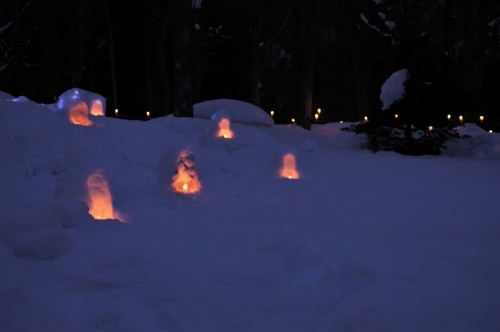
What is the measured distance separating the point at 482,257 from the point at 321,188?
351 cm

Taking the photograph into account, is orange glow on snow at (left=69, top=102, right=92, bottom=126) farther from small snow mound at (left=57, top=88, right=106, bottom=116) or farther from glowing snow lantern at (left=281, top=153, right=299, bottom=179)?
glowing snow lantern at (left=281, top=153, right=299, bottom=179)

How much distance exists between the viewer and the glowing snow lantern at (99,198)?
5.04 metres

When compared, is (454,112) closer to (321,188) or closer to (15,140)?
(321,188)

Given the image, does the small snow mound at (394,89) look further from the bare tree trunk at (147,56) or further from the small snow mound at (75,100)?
the bare tree trunk at (147,56)

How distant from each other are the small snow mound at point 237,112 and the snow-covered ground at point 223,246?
191 inches

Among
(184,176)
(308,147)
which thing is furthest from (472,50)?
(184,176)

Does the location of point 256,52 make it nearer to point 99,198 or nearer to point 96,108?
point 96,108

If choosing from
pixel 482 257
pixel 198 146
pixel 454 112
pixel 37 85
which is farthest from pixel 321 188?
pixel 37 85

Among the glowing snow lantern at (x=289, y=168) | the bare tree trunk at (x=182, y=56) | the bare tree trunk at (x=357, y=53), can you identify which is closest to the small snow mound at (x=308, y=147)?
the glowing snow lantern at (x=289, y=168)

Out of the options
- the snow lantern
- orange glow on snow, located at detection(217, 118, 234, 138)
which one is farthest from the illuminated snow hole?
orange glow on snow, located at detection(217, 118, 234, 138)

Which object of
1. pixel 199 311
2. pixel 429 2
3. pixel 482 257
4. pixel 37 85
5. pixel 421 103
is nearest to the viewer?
pixel 199 311

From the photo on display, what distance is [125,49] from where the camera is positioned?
23094 millimetres

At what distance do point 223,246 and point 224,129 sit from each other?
6.00m

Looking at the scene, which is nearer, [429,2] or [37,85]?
[429,2]
